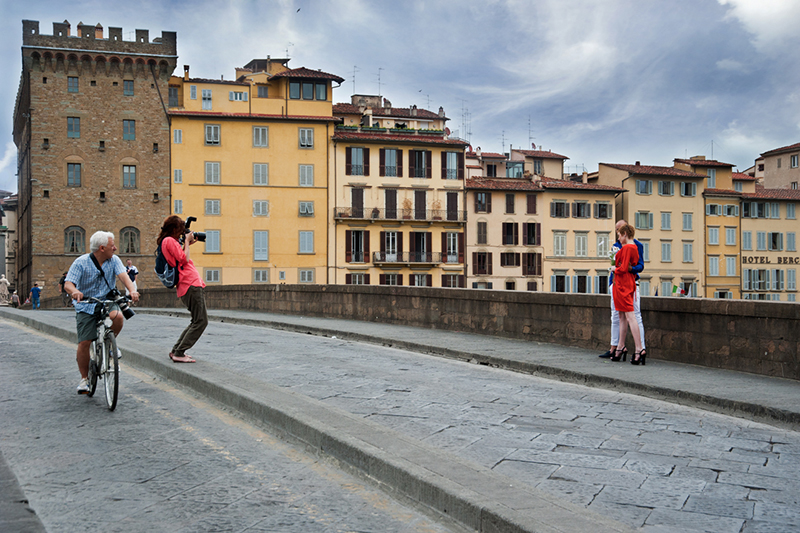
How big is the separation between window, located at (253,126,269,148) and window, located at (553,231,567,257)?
960 inches

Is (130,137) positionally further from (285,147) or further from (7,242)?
(7,242)

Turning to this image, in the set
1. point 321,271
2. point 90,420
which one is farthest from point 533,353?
point 321,271

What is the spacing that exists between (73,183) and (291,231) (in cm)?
1528

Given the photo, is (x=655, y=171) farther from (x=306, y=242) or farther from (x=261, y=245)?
(x=261, y=245)

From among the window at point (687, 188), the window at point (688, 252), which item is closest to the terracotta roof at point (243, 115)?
the window at point (687, 188)

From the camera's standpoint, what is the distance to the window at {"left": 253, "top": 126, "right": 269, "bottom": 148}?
54094 millimetres

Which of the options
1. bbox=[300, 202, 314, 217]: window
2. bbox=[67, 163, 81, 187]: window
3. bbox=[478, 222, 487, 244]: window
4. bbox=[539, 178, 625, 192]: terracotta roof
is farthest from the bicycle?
bbox=[539, 178, 625, 192]: terracotta roof

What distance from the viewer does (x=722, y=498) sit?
161 inches

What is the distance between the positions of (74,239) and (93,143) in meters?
6.82

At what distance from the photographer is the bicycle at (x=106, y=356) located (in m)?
6.50

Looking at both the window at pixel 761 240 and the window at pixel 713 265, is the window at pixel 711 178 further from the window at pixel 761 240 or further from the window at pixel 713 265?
the window at pixel 713 265

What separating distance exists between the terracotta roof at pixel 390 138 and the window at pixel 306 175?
291 centimetres

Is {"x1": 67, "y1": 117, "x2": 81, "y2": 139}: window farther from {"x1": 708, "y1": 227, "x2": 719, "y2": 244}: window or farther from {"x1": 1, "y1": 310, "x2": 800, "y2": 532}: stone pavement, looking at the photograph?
{"x1": 708, "y1": 227, "x2": 719, "y2": 244}: window

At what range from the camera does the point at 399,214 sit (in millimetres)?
56438
